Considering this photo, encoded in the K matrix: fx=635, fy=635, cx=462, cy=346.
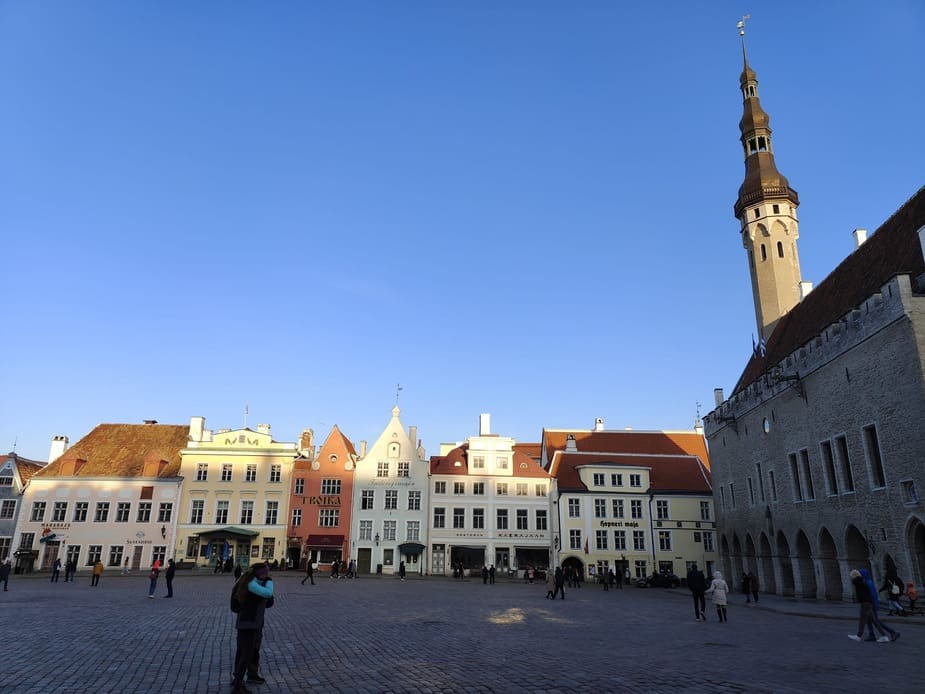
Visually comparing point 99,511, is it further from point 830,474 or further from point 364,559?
point 830,474

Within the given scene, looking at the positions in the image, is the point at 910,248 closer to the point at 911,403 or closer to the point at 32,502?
the point at 911,403

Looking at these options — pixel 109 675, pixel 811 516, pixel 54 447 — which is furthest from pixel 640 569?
pixel 54 447

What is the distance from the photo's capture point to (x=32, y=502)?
49125mm

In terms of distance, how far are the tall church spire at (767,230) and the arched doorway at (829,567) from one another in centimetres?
2014

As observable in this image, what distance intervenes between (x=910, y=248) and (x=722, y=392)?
910 inches

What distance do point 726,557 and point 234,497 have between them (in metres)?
38.1

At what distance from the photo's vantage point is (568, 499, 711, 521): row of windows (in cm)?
5041

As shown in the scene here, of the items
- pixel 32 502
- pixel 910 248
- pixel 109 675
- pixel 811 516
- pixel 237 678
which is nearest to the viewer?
pixel 237 678

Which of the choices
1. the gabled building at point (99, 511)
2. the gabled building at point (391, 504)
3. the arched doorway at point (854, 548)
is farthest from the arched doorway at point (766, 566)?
the gabled building at point (99, 511)

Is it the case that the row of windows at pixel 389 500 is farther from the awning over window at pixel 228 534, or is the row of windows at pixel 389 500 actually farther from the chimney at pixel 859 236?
the chimney at pixel 859 236

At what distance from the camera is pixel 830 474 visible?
30.7 metres

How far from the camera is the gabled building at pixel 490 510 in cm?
5034

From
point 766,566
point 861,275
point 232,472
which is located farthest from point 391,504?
point 861,275

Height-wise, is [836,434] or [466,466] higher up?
[466,466]
